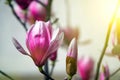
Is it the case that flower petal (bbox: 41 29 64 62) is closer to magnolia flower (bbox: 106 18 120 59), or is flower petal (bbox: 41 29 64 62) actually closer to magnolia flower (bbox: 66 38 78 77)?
magnolia flower (bbox: 66 38 78 77)

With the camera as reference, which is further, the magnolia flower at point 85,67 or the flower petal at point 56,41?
the magnolia flower at point 85,67

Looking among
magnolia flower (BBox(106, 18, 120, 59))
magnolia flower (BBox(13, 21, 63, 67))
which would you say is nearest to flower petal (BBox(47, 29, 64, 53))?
magnolia flower (BBox(13, 21, 63, 67))

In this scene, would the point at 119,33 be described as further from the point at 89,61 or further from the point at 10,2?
the point at 10,2

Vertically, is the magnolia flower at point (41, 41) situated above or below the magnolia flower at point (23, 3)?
above

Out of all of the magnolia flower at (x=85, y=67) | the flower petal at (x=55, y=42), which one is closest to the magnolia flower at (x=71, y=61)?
the flower petal at (x=55, y=42)

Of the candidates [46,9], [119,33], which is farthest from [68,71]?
[46,9]

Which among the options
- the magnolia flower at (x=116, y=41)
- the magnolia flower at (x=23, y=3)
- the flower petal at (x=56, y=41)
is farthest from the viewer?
the magnolia flower at (x=23, y=3)

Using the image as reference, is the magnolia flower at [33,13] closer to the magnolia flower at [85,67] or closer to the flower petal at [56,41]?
the magnolia flower at [85,67]
